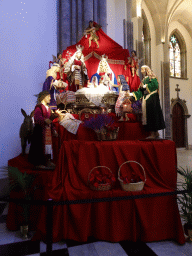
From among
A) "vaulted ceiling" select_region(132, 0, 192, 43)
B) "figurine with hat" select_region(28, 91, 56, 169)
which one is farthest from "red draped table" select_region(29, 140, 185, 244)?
"vaulted ceiling" select_region(132, 0, 192, 43)

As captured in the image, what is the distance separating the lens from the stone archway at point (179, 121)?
16406 mm

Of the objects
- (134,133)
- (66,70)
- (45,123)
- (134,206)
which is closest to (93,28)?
(66,70)

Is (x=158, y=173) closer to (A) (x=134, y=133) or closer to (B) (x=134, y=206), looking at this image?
(B) (x=134, y=206)

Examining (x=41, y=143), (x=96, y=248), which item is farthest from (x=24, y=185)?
(x=96, y=248)

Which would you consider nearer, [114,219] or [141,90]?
[114,219]

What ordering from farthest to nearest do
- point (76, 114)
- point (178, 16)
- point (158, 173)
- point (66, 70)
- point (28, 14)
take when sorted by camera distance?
point (178, 16) → point (28, 14) → point (66, 70) → point (76, 114) → point (158, 173)

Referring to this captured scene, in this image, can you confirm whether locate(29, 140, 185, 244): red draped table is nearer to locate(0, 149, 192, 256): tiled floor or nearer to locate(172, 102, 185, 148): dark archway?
locate(0, 149, 192, 256): tiled floor

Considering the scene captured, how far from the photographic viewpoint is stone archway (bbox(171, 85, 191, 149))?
16.4 meters

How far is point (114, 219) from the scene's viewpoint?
2.87 meters

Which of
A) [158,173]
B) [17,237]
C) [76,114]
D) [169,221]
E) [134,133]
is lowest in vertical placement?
[17,237]

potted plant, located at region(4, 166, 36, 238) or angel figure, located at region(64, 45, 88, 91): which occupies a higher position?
angel figure, located at region(64, 45, 88, 91)

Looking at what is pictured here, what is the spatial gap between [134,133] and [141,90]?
40.3 inches

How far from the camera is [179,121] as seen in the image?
1684 centimetres

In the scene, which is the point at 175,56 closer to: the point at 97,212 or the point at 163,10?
the point at 163,10
